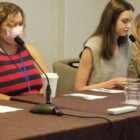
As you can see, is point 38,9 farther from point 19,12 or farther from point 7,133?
point 7,133

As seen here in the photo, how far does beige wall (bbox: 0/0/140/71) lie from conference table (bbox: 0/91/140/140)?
2227 mm

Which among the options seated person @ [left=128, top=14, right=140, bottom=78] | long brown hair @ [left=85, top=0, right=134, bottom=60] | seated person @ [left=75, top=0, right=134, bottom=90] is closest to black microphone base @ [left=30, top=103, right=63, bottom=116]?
seated person @ [left=75, top=0, right=134, bottom=90]

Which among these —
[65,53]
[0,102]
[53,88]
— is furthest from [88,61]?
[65,53]

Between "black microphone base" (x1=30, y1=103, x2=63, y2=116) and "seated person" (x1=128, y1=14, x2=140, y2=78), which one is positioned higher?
"black microphone base" (x1=30, y1=103, x2=63, y2=116)

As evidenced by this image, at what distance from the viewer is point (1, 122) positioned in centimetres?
132

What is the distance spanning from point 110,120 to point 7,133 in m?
0.40

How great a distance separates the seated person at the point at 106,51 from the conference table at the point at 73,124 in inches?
34.4

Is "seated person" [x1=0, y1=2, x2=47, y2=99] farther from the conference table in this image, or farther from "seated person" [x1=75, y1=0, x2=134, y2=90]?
the conference table

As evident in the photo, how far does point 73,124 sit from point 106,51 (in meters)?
1.39

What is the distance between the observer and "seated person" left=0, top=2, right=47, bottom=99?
2.30 metres

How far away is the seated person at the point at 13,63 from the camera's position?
7.55 ft

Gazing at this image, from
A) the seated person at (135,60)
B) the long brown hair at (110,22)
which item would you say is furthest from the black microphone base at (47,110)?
the seated person at (135,60)

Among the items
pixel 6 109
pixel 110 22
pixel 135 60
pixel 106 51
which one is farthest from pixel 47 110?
pixel 135 60

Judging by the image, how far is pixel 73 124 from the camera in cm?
132
